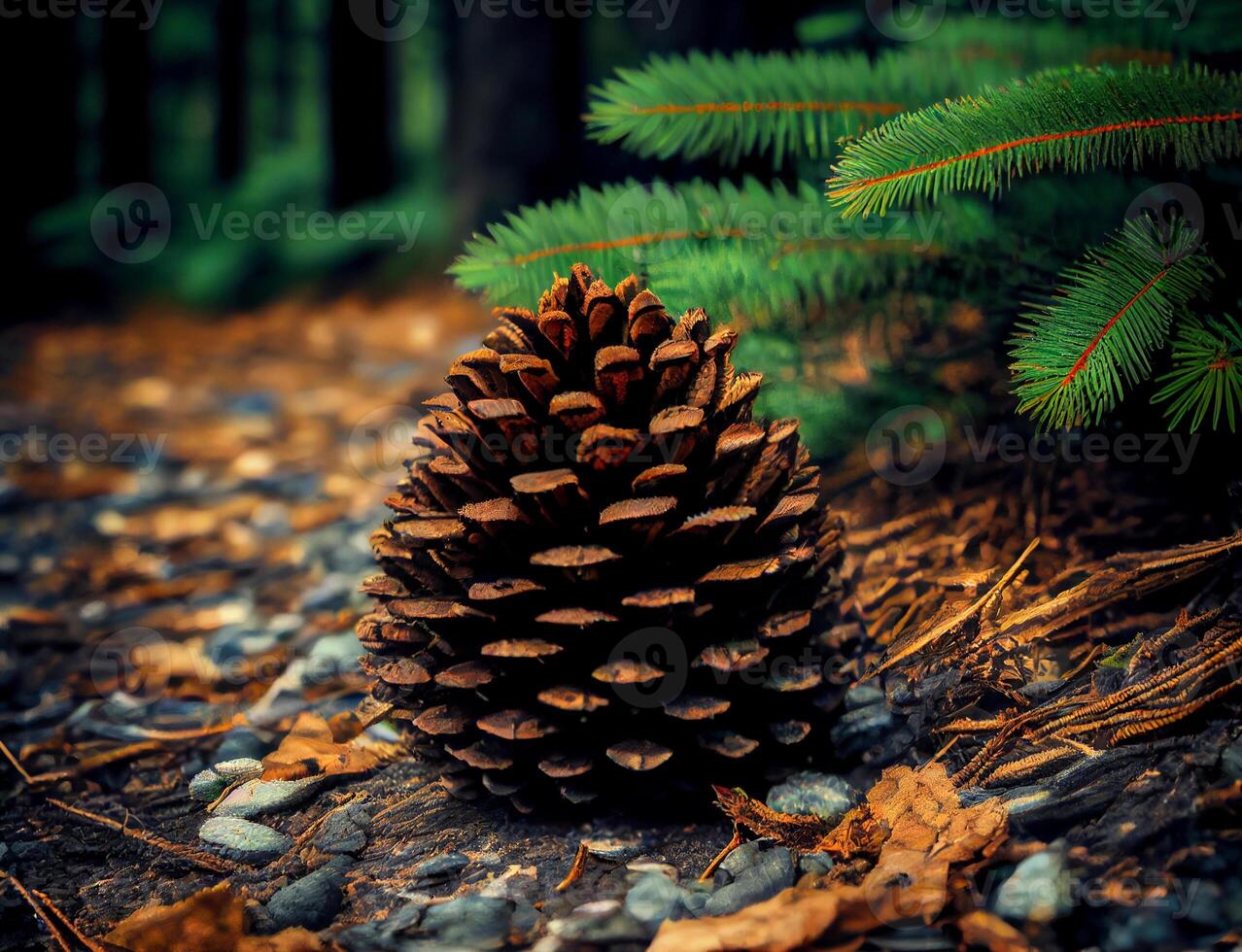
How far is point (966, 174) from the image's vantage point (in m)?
1.51

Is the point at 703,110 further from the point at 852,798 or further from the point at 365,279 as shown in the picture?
the point at 365,279

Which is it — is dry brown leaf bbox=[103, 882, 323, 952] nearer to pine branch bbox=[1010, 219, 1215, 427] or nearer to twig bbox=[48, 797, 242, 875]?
twig bbox=[48, 797, 242, 875]

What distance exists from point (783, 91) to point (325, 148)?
18.4 ft

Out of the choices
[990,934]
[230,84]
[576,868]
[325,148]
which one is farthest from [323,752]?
[230,84]

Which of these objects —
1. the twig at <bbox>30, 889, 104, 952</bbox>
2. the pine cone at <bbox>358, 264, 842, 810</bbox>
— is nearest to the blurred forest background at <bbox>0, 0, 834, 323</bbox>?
the pine cone at <bbox>358, 264, 842, 810</bbox>

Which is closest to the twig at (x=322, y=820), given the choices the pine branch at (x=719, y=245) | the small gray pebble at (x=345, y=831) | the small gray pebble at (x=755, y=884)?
the small gray pebble at (x=345, y=831)

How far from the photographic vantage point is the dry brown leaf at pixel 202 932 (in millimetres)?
1258

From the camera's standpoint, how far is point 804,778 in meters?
1.53

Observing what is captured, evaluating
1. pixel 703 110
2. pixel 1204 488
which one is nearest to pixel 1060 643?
pixel 1204 488

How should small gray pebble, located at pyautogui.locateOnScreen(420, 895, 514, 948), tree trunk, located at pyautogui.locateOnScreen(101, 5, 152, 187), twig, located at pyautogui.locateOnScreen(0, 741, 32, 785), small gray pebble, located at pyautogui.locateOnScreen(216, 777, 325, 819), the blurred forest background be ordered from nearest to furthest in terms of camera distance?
small gray pebble, located at pyautogui.locateOnScreen(420, 895, 514, 948)
small gray pebble, located at pyautogui.locateOnScreen(216, 777, 325, 819)
twig, located at pyautogui.locateOnScreen(0, 741, 32, 785)
the blurred forest background
tree trunk, located at pyautogui.locateOnScreen(101, 5, 152, 187)

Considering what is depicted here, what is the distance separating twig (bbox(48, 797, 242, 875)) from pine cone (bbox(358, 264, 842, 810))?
1.16ft

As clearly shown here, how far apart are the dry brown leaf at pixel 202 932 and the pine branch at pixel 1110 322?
1.26 metres

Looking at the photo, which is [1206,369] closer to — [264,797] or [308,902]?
[308,902]

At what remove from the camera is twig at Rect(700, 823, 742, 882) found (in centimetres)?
137
